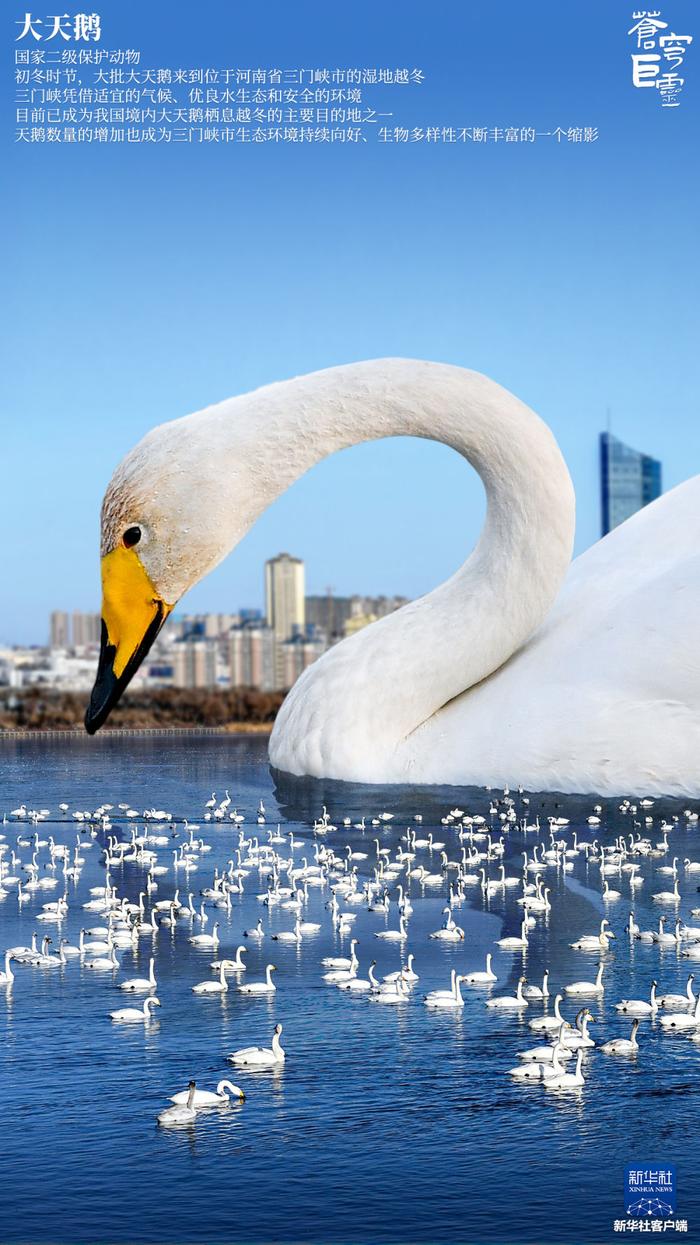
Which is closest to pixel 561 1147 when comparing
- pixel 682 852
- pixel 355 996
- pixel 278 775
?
pixel 355 996

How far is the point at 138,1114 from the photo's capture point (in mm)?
7258

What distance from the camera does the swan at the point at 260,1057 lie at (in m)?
7.93

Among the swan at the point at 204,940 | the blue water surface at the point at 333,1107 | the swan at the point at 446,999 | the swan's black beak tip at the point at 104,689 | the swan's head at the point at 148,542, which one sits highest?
the swan's head at the point at 148,542

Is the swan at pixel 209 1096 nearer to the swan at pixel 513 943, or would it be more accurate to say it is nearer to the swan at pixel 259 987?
the swan at pixel 259 987

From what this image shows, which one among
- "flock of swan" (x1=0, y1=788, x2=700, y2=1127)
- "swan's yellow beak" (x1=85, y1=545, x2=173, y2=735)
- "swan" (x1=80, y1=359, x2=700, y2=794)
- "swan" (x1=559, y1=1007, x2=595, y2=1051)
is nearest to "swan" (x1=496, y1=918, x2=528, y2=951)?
"flock of swan" (x1=0, y1=788, x2=700, y2=1127)

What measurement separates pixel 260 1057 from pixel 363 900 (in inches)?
168

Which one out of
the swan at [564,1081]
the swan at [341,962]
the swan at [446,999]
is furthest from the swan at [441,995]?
the swan at [564,1081]

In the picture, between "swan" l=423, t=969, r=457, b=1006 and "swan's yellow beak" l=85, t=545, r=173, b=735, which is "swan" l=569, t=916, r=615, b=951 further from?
"swan's yellow beak" l=85, t=545, r=173, b=735

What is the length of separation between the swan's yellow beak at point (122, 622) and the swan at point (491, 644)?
141cm

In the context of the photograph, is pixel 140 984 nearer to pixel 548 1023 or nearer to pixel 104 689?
pixel 548 1023

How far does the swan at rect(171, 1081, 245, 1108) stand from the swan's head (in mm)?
6281

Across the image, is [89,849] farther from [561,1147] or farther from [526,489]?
[561,1147]

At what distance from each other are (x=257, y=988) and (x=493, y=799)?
25.9 ft

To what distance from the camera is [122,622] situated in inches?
531
